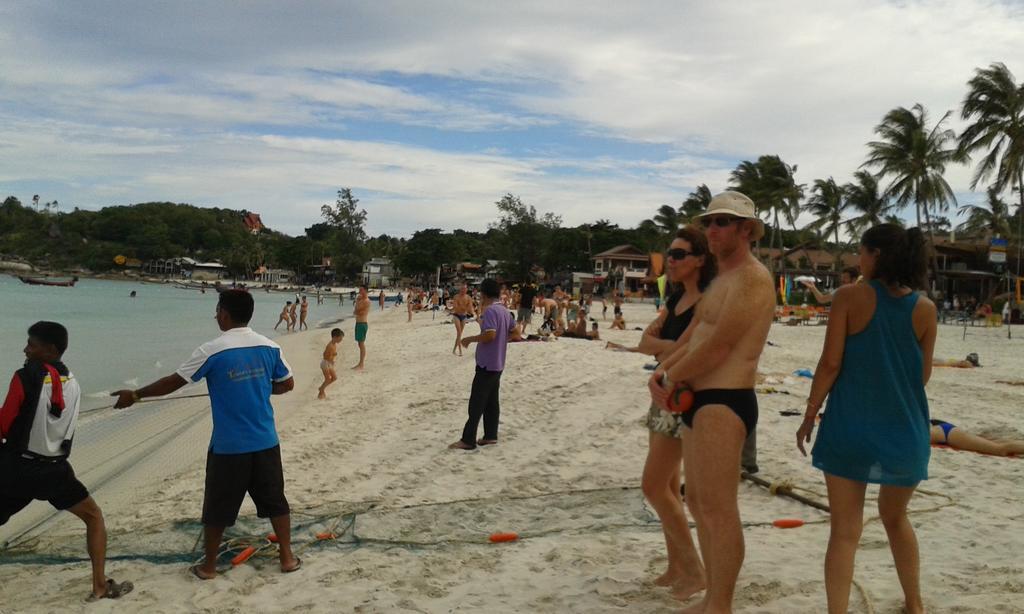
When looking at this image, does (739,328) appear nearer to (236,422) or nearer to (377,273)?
(236,422)

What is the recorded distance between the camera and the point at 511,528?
4.56 meters

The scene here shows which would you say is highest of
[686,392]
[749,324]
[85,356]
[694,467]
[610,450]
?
[749,324]

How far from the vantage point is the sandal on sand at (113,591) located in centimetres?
364

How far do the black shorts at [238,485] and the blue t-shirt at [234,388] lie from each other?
0.05 m

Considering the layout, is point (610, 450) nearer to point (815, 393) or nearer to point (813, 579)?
point (813, 579)

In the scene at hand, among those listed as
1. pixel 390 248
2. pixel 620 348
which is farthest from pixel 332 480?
pixel 390 248

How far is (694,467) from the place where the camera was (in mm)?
2801

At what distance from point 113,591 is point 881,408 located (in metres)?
3.63

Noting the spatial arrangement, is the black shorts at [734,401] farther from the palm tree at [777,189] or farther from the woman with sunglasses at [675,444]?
the palm tree at [777,189]

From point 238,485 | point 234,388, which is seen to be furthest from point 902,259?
point 238,485

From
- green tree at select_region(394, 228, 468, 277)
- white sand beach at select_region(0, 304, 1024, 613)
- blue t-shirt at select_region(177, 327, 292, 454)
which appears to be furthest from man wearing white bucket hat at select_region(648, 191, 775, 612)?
green tree at select_region(394, 228, 468, 277)

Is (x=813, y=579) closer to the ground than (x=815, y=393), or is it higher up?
closer to the ground

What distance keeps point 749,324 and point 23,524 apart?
18.2ft

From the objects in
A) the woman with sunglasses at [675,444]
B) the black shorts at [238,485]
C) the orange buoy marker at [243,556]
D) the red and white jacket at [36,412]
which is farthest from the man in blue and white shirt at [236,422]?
the woman with sunglasses at [675,444]
